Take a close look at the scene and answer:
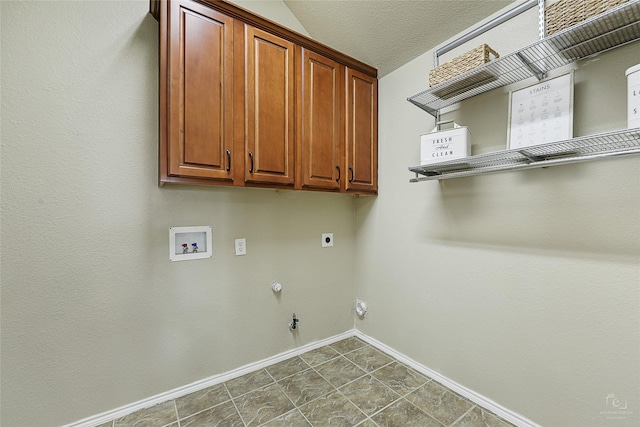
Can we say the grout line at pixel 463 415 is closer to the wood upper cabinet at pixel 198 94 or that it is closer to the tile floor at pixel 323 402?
the tile floor at pixel 323 402

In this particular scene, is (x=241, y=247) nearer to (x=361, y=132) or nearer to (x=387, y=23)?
(x=361, y=132)

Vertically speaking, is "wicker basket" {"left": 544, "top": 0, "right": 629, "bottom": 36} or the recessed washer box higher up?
"wicker basket" {"left": 544, "top": 0, "right": 629, "bottom": 36}

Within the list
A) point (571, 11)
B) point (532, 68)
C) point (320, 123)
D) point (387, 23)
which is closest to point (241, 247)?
point (320, 123)

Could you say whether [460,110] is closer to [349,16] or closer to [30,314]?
[349,16]

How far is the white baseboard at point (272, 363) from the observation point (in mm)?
1488

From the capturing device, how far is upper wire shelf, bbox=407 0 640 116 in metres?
1.02

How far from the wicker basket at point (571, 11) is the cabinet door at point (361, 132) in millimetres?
1149

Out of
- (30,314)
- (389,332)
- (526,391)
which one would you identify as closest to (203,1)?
(30,314)

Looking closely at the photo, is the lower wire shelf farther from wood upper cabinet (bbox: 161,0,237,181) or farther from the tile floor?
the tile floor

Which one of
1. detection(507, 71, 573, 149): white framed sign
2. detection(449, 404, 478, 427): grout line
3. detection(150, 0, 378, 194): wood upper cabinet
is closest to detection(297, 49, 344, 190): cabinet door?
detection(150, 0, 378, 194): wood upper cabinet

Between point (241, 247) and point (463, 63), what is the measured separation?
1745 millimetres

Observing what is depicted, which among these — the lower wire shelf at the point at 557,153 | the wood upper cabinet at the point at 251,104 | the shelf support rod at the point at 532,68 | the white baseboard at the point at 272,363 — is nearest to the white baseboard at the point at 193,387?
the white baseboard at the point at 272,363

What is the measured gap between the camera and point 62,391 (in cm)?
143

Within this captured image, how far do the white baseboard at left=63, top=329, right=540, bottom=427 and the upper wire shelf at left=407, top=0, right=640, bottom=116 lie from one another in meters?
1.81
